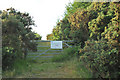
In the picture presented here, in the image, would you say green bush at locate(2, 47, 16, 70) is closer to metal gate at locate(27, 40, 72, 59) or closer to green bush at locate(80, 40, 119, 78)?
green bush at locate(80, 40, 119, 78)

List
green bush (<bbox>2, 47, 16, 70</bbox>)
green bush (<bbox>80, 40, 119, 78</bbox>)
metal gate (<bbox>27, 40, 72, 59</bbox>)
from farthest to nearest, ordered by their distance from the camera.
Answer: metal gate (<bbox>27, 40, 72, 59</bbox>) → green bush (<bbox>2, 47, 16, 70</bbox>) → green bush (<bbox>80, 40, 119, 78</bbox>)

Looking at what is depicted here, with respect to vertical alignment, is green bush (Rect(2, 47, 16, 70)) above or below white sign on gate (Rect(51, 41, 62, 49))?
below

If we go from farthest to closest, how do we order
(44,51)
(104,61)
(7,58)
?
(44,51) → (7,58) → (104,61)

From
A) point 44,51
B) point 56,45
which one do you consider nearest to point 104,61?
point 56,45

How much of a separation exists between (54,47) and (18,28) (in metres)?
5.72

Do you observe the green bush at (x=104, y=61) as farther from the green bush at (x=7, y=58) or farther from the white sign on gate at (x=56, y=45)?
the white sign on gate at (x=56, y=45)

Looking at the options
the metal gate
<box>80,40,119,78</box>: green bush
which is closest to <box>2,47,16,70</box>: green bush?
<box>80,40,119,78</box>: green bush

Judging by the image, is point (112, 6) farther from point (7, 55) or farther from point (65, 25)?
point (65, 25)

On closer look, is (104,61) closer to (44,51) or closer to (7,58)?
(7,58)

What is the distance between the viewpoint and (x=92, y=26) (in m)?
8.68

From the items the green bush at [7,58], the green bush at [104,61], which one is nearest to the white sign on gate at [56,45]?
the green bush at [7,58]

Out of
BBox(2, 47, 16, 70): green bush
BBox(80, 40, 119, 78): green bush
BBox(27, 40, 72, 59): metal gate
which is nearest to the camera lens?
BBox(80, 40, 119, 78): green bush

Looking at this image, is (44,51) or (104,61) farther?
(44,51)

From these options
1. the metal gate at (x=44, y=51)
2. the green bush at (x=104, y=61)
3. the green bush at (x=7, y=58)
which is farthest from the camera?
the metal gate at (x=44, y=51)
